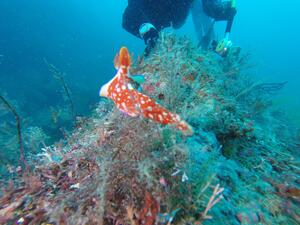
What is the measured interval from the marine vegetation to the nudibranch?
0.28 feet

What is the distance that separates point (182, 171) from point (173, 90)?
1699 millimetres

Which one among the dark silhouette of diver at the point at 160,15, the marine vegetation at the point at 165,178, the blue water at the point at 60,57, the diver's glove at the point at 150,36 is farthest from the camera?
the blue water at the point at 60,57

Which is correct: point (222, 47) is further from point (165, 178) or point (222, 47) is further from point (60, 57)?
point (60, 57)

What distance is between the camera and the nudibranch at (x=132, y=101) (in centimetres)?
204

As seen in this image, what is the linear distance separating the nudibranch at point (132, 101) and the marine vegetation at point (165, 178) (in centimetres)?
9

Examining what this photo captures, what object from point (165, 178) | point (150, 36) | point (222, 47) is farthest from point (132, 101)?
point (222, 47)

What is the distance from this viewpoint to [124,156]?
2070mm

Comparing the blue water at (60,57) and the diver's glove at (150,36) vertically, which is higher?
the blue water at (60,57)

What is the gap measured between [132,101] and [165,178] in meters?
0.81

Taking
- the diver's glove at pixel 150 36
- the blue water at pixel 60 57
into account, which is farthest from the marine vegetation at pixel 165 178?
the blue water at pixel 60 57

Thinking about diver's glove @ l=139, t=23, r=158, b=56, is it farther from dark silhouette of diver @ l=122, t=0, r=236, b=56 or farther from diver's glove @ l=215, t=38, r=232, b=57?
diver's glove @ l=215, t=38, r=232, b=57

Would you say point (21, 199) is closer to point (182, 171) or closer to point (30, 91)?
point (182, 171)

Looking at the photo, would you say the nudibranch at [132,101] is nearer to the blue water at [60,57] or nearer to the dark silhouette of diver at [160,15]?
the dark silhouette of diver at [160,15]

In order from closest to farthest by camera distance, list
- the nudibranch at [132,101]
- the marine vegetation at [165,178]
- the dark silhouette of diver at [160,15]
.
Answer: the marine vegetation at [165,178], the nudibranch at [132,101], the dark silhouette of diver at [160,15]
